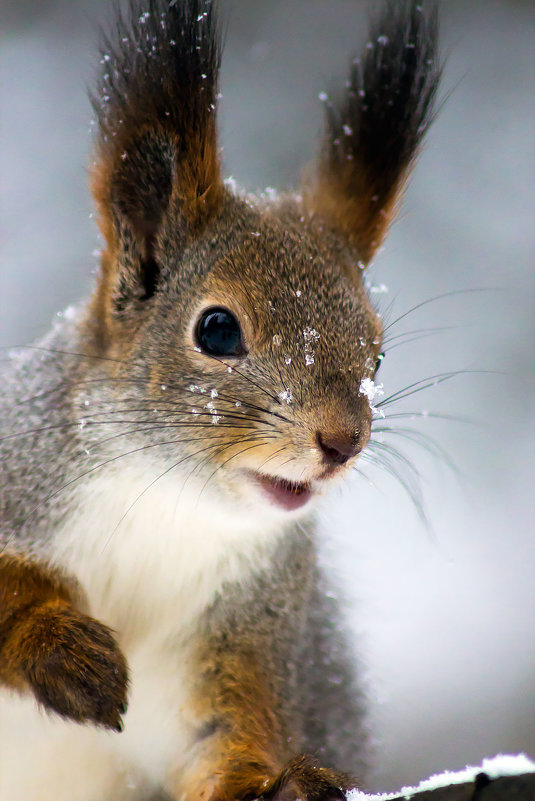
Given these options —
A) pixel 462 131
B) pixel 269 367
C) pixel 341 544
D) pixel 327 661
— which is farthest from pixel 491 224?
pixel 269 367

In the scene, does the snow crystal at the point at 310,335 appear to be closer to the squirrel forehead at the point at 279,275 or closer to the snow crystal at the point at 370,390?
the squirrel forehead at the point at 279,275

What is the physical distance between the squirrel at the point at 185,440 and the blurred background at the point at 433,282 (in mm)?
1233

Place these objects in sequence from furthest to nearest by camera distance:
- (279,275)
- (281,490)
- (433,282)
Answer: (433,282)
(279,275)
(281,490)

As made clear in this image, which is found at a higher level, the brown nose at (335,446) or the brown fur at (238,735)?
the brown nose at (335,446)

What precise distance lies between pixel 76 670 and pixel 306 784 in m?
0.54

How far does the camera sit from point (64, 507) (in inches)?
81.4

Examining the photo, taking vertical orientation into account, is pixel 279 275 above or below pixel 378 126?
below

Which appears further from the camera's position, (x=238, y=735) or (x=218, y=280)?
(x=238, y=735)

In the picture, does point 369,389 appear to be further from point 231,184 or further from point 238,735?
point 238,735

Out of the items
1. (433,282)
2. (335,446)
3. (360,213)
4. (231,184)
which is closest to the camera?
(335,446)

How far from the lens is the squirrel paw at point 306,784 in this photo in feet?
5.95

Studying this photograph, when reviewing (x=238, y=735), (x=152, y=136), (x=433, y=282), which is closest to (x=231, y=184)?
(x=152, y=136)

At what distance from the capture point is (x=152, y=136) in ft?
6.79

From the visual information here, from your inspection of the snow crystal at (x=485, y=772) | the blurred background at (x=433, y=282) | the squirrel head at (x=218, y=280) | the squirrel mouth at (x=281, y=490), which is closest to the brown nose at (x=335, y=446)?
the squirrel head at (x=218, y=280)
